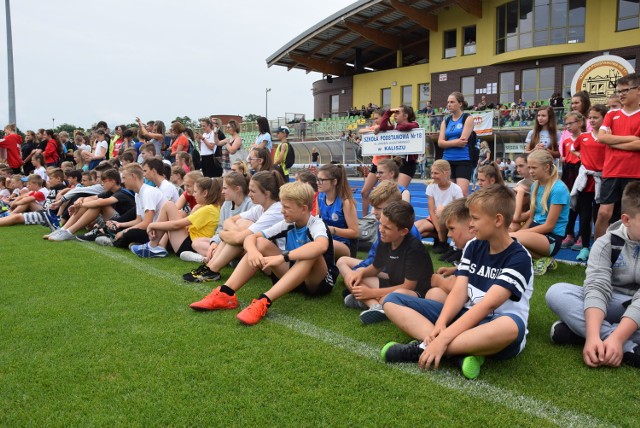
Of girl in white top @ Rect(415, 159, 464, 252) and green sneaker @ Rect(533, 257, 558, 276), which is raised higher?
girl in white top @ Rect(415, 159, 464, 252)

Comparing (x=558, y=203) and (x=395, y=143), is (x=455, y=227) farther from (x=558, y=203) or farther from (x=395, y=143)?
(x=395, y=143)

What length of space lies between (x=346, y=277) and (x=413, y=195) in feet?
32.6

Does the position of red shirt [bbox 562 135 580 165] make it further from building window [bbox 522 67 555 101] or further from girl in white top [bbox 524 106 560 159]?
building window [bbox 522 67 555 101]

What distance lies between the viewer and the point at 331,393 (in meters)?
2.61

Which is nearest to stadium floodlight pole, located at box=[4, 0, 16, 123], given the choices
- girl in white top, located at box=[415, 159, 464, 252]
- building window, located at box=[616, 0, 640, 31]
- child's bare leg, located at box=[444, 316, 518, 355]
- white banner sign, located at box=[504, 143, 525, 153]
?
girl in white top, located at box=[415, 159, 464, 252]

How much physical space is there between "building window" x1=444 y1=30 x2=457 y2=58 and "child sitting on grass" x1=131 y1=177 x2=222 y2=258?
2774cm

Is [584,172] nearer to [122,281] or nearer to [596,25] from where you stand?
[122,281]

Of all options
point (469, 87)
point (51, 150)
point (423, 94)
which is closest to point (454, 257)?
point (51, 150)

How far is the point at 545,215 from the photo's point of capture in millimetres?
5461

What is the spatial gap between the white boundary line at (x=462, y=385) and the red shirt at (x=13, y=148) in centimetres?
1357

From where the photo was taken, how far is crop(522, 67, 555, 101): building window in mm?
26562

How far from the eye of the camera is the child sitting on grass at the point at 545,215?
17.1ft

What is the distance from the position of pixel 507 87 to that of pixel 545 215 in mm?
25036

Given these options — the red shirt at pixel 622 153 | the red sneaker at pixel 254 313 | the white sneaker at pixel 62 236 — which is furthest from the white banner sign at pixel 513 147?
the red sneaker at pixel 254 313
